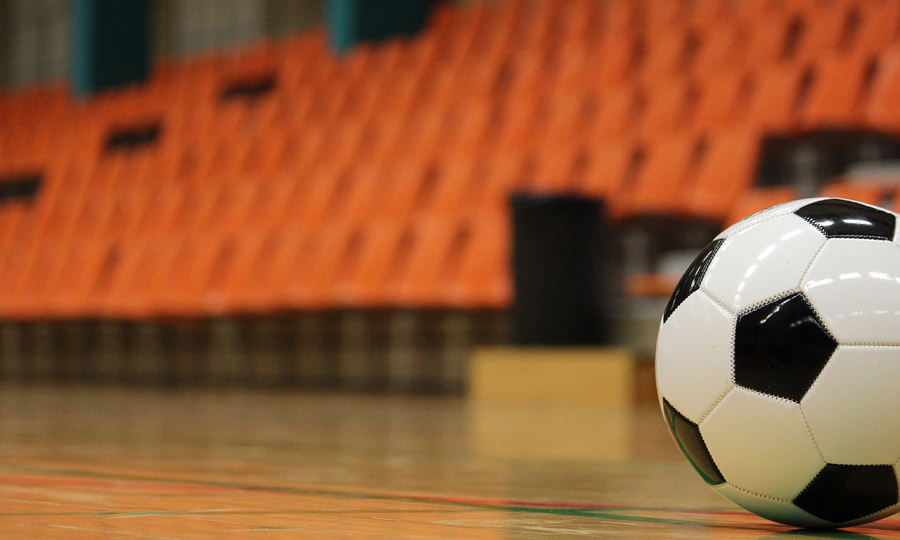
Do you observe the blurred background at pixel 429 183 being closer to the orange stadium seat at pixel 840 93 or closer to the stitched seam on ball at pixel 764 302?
the orange stadium seat at pixel 840 93

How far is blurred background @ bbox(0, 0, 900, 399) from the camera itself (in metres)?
2.45

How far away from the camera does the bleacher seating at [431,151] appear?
8.51 feet

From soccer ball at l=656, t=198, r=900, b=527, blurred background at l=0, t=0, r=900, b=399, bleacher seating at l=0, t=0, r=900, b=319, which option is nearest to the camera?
soccer ball at l=656, t=198, r=900, b=527

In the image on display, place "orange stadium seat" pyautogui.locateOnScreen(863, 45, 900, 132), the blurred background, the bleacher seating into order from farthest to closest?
the bleacher seating
the blurred background
"orange stadium seat" pyautogui.locateOnScreen(863, 45, 900, 132)

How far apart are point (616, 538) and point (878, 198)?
5.75 feet

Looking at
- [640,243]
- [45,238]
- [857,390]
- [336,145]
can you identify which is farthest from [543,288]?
[45,238]

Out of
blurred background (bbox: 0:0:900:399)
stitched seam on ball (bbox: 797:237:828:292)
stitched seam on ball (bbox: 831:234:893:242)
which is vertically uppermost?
stitched seam on ball (bbox: 831:234:893:242)

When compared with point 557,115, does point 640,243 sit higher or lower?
lower

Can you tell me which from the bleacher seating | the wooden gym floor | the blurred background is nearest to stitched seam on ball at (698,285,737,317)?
the wooden gym floor

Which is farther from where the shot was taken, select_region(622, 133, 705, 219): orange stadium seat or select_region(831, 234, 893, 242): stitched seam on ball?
select_region(622, 133, 705, 219): orange stadium seat

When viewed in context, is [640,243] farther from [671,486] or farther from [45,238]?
[45,238]

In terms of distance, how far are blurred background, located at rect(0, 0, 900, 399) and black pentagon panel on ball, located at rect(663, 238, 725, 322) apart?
5.08 feet

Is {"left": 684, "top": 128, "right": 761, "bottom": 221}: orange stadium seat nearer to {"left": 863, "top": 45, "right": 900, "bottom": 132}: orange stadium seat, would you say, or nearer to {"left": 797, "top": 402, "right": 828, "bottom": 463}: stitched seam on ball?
{"left": 863, "top": 45, "right": 900, "bottom": 132}: orange stadium seat

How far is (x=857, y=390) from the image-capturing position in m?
0.60
